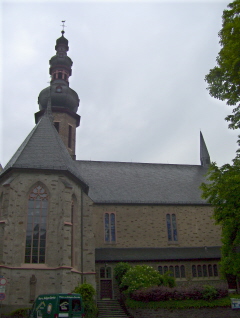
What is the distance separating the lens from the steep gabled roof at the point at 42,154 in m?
21.7

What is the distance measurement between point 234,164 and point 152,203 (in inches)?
582

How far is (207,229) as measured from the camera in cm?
3009

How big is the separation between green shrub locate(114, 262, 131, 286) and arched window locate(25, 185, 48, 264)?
21.2ft

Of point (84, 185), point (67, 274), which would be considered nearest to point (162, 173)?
point (84, 185)

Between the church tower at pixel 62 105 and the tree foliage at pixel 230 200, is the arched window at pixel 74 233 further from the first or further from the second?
the church tower at pixel 62 105

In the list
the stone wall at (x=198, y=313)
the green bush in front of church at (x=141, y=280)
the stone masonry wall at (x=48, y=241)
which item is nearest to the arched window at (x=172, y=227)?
the green bush in front of church at (x=141, y=280)

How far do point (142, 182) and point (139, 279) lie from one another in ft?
40.1

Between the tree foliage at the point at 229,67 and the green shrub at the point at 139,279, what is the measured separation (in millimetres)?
11105

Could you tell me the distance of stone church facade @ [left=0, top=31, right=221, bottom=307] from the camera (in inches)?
769

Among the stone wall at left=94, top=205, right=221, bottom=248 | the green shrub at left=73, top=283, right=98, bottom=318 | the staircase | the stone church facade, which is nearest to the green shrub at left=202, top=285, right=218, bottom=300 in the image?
the staircase

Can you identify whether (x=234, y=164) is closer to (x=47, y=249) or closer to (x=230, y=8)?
(x=230, y=8)

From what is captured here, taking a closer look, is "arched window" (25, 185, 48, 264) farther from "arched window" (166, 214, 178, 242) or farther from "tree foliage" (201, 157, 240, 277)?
"arched window" (166, 214, 178, 242)

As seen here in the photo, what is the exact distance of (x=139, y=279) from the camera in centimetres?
2156

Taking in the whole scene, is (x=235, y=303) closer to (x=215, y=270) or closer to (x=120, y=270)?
(x=120, y=270)
